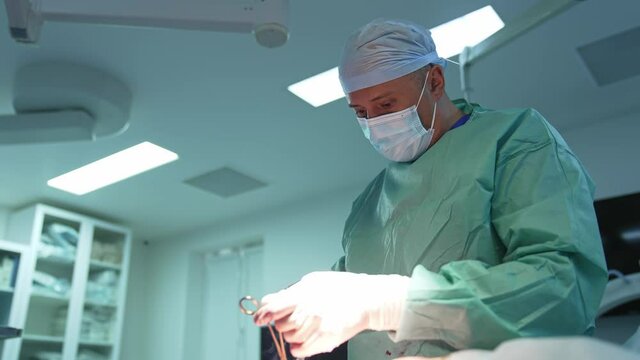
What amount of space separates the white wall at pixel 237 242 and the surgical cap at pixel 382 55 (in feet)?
9.76

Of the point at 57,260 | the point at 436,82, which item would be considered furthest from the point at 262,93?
the point at 57,260

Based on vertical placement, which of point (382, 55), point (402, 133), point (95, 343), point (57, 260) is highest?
point (57, 260)

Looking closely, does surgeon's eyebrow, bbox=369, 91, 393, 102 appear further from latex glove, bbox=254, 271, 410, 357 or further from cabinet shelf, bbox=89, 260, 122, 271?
cabinet shelf, bbox=89, 260, 122, 271

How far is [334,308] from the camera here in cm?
81

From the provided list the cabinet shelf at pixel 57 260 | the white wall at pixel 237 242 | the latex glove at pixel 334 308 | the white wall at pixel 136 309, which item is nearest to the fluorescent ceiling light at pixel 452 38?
the white wall at pixel 237 242

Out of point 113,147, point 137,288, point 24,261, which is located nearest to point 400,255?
point 113,147

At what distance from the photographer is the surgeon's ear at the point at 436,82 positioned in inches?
44.8

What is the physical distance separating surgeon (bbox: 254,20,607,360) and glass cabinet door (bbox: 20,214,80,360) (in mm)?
3446

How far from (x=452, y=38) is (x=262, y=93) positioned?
94cm

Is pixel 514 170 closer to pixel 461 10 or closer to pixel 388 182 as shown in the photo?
pixel 388 182

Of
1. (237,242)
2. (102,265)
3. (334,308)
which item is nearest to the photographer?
(334,308)

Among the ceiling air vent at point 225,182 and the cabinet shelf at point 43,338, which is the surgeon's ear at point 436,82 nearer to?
the ceiling air vent at point 225,182

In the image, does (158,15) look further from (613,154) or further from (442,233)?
(613,154)

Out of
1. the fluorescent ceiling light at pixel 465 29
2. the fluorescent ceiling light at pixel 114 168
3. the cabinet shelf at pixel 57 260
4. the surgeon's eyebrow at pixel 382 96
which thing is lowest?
the surgeon's eyebrow at pixel 382 96
